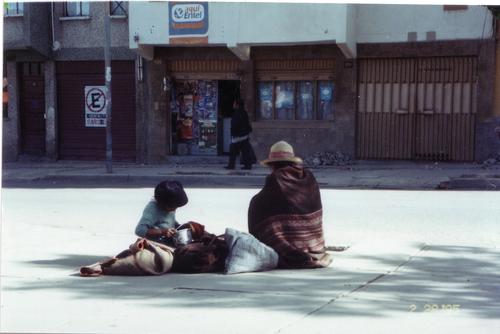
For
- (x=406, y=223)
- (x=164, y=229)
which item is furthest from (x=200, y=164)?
(x=164, y=229)

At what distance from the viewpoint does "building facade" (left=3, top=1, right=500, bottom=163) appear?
56.3 feet

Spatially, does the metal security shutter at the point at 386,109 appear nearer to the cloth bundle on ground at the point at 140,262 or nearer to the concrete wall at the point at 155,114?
the concrete wall at the point at 155,114

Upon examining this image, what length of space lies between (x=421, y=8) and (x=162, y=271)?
13.1 m

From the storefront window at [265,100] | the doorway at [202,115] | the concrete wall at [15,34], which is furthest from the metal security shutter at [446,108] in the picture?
the concrete wall at [15,34]

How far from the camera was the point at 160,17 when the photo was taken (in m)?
18.6

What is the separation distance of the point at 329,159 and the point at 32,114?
9.04m

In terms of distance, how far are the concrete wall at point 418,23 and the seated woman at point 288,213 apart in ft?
39.2

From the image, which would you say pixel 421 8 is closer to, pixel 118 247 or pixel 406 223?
pixel 406 223

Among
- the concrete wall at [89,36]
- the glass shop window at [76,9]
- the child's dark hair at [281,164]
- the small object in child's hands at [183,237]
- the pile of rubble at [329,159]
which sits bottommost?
the pile of rubble at [329,159]

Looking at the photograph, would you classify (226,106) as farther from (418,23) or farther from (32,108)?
(32,108)

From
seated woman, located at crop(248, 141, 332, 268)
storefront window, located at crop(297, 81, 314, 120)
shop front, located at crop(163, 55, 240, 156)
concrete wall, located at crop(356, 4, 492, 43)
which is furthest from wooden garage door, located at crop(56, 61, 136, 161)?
seated woman, located at crop(248, 141, 332, 268)

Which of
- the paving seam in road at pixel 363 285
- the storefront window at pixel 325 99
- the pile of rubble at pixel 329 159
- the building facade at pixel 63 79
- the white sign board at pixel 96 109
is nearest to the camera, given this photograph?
the paving seam in road at pixel 363 285

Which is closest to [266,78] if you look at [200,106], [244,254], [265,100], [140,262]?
[265,100]

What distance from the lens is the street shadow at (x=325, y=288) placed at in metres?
4.93
